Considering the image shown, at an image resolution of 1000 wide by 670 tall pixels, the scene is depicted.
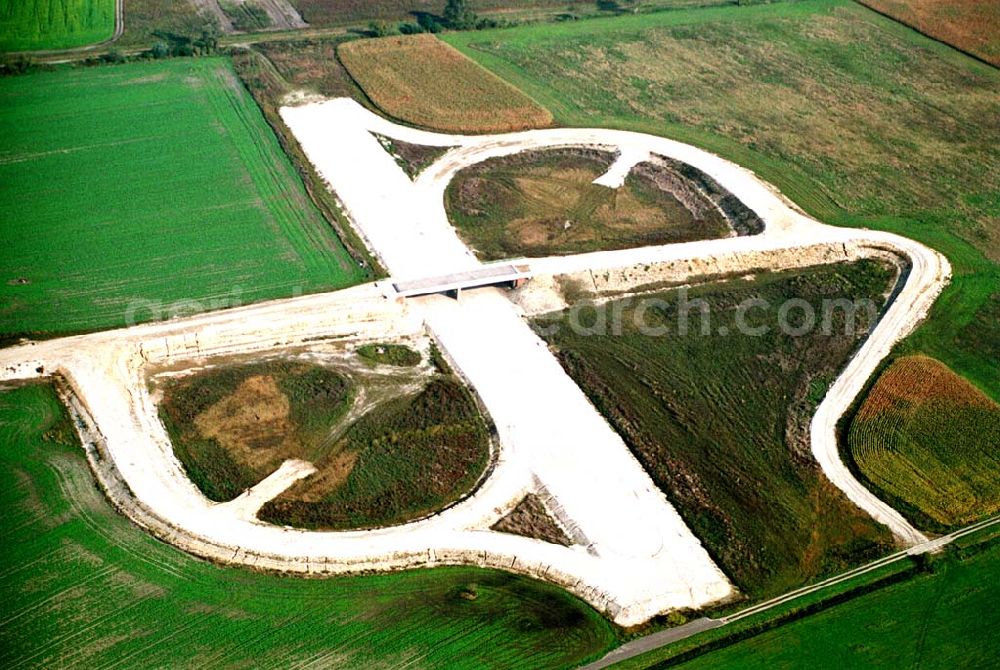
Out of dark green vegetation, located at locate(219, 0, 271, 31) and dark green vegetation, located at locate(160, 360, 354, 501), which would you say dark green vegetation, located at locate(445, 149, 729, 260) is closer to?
dark green vegetation, located at locate(160, 360, 354, 501)

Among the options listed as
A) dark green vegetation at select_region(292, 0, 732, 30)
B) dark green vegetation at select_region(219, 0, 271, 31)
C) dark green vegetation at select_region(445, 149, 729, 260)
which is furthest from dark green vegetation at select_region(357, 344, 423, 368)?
dark green vegetation at select_region(219, 0, 271, 31)

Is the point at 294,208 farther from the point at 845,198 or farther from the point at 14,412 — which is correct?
the point at 845,198

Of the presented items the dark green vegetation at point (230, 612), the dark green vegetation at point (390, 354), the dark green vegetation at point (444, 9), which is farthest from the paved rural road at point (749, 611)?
the dark green vegetation at point (444, 9)

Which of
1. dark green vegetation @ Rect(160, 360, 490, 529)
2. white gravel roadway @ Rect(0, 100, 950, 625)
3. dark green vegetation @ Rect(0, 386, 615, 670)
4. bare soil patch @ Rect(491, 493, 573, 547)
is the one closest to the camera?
dark green vegetation @ Rect(0, 386, 615, 670)

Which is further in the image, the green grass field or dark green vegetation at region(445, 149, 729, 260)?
the green grass field

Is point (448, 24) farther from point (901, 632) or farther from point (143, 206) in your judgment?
point (901, 632)

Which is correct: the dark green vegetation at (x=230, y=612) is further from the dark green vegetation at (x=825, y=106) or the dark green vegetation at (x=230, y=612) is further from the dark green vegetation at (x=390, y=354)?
the dark green vegetation at (x=825, y=106)
